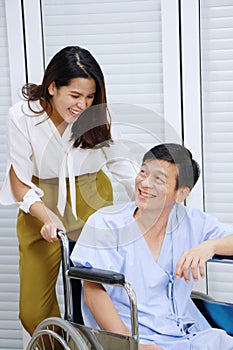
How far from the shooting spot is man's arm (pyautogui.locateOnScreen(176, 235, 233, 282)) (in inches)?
79.4

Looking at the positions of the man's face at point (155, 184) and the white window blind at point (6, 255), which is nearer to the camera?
the man's face at point (155, 184)

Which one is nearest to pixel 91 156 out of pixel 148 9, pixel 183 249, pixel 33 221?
pixel 33 221

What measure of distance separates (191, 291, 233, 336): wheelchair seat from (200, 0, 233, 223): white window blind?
0.56m

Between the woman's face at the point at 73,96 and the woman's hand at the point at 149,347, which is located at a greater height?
the woman's face at the point at 73,96

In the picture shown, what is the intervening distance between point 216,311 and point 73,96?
0.84 metres

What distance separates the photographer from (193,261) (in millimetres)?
2025

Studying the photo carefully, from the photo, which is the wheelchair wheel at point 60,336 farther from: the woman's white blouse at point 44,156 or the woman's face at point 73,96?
the woman's face at point 73,96

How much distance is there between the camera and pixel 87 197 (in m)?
2.47

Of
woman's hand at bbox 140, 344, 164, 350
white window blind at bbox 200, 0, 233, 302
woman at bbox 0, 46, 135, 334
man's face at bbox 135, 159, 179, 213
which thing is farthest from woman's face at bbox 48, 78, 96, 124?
woman's hand at bbox 140, 344, 164, 350

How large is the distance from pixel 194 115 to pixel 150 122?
17 cm

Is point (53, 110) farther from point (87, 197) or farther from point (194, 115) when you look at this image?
point (194, 115)

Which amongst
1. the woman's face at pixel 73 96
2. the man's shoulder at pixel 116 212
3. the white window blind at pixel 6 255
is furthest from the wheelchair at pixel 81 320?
the white window blind at pixel 6 255

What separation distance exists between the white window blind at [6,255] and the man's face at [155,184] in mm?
958

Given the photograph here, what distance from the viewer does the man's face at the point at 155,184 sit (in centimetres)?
211
